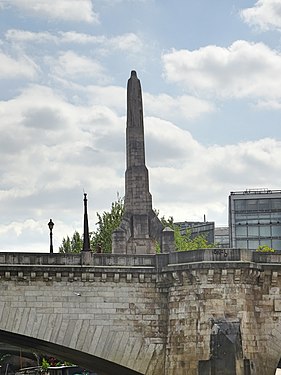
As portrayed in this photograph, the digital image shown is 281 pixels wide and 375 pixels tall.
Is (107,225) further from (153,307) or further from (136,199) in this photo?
(153,307)

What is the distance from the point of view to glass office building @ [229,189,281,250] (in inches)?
3910

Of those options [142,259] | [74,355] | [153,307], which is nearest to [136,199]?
[74,355]

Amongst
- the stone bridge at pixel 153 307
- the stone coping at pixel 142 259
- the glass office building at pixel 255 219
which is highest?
the glass office building at pixel 255 219

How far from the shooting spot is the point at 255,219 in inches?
3974

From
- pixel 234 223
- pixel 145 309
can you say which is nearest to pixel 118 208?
pixel 234 223

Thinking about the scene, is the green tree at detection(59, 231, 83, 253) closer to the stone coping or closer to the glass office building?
the glass office building

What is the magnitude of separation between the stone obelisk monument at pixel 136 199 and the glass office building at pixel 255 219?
44539 mm

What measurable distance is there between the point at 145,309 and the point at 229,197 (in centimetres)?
6652

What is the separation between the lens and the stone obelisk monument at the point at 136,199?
181 ft

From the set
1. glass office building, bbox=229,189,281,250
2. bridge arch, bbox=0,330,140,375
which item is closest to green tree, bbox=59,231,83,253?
glass office building, bbox=229,189,281,250

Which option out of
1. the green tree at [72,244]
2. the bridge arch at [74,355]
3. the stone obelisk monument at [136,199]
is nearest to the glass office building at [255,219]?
the green tree at [72,244]

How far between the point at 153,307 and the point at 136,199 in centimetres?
1933

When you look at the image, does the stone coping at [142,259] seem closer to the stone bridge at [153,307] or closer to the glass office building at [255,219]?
the stone bridge at [153,307]

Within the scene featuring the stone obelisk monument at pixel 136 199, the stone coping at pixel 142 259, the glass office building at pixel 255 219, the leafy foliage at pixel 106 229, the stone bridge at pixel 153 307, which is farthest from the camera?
the glass office building at pixel 255 219
